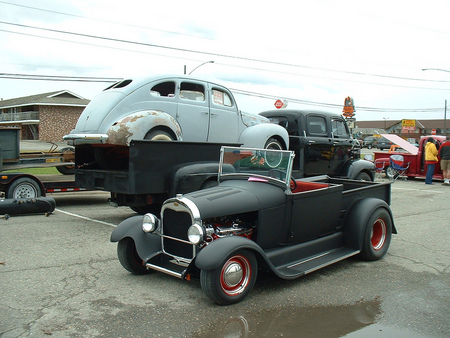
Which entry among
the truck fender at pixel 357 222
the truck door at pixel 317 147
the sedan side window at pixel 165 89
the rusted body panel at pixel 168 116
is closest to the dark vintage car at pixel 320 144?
the truck door at pixel 317 147

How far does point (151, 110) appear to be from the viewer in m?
8.28

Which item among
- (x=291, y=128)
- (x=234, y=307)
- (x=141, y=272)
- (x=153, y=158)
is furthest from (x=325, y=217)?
(x=291, y=128)

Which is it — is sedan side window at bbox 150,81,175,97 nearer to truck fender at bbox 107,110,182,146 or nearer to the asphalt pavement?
truck fender at bbox 107,110,182,146

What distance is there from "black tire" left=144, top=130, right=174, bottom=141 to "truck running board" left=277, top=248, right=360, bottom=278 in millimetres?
3865

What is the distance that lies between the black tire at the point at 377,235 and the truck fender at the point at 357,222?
8 cm

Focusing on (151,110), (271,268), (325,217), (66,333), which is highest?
(151,110)

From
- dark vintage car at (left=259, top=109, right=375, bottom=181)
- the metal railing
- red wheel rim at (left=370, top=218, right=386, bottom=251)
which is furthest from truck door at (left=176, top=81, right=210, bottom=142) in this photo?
the metal railing

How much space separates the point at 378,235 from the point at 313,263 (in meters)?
1.55

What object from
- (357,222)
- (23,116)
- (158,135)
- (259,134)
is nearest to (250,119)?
(259,134)

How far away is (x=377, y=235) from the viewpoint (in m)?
6.25

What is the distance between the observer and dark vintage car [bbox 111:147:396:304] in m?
4.43

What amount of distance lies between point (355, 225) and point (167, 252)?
8.16ft

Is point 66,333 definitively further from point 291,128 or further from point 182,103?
point 291,128

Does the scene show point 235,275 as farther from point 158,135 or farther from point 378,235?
point 158,135
